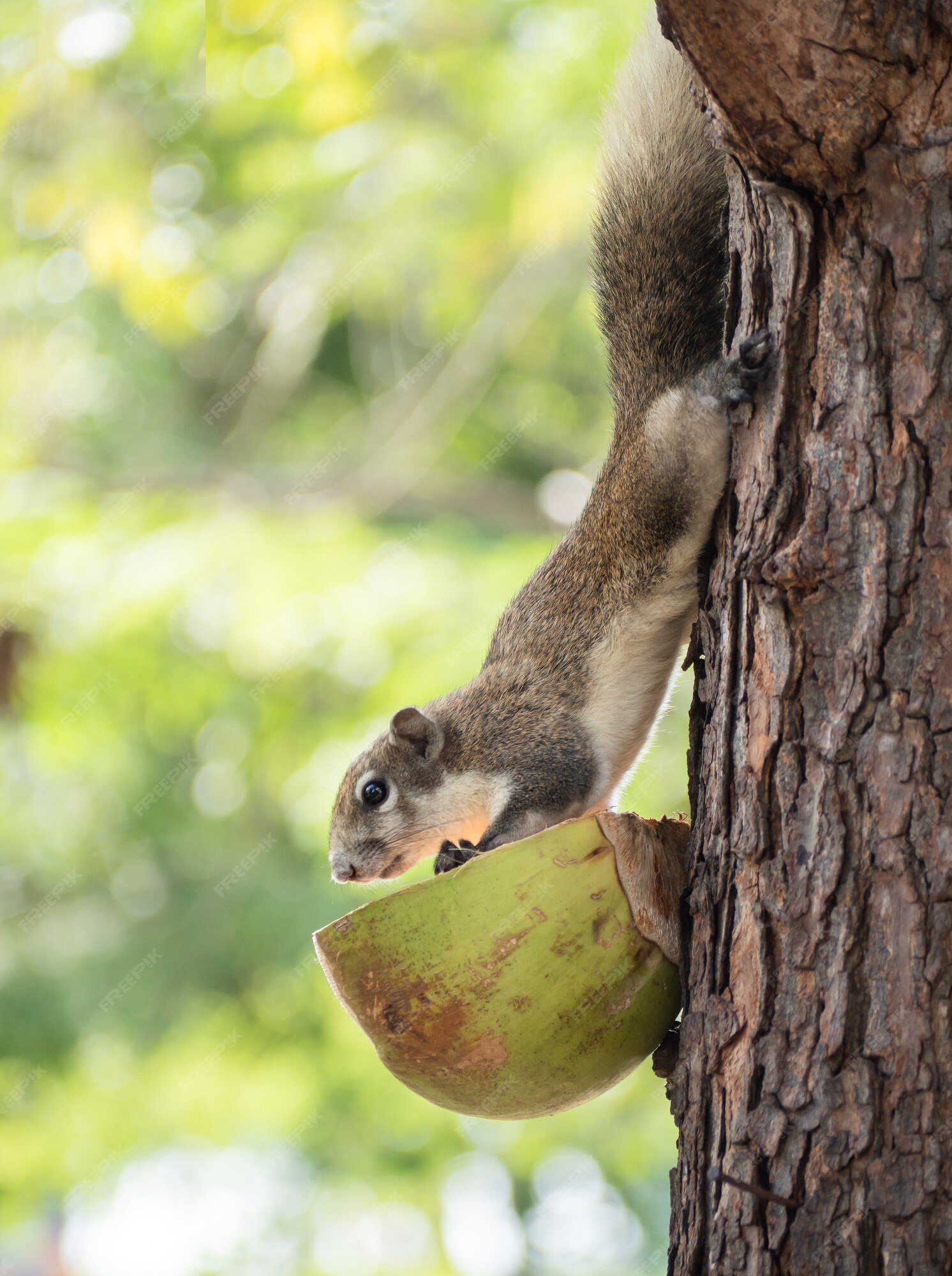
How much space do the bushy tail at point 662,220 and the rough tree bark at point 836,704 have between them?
0.44 m

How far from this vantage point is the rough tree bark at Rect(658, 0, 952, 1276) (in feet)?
4.32

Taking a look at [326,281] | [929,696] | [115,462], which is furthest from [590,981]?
[115,462]

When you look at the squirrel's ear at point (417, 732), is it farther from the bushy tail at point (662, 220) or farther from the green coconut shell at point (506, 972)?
the green coconut shell at point (506, 972)

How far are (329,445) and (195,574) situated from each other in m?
2.39

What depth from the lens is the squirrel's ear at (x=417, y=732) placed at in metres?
2.47

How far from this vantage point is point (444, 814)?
8.17 feet

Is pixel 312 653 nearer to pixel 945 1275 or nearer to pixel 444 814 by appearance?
pixel 444 814

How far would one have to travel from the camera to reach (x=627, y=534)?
6.73 feet

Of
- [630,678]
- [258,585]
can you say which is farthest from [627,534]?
[258,585]

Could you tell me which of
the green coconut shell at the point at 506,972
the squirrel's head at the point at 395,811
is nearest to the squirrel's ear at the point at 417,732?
the squirrel's head at the point at 395,811

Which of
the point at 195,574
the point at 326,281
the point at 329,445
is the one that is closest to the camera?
the point at 195,574

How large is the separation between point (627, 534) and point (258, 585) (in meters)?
2.67

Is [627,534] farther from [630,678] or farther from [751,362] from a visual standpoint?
[751,362]

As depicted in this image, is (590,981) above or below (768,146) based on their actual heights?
below
